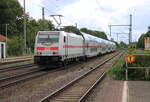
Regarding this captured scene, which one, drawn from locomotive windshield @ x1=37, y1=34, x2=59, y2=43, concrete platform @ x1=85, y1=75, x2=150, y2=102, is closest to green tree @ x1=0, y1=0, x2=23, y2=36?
locomotive windshield @ x1=37, y1=34, x2=59, y2=43

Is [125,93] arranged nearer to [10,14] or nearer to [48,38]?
[48,38]

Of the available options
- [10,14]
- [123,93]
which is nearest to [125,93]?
[123,93]

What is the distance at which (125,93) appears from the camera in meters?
12.0

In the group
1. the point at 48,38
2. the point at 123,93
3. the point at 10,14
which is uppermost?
the point at 10,14

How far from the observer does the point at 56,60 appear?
77.2 feet

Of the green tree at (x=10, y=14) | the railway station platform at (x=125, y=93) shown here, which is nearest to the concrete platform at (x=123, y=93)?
the railway station platform at (x=125, y=93)

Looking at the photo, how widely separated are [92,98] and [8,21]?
70498 mm

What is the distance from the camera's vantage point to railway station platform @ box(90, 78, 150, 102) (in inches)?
426

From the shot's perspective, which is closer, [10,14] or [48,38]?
[48,38]

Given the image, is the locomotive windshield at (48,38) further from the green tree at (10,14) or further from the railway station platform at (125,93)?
the green tree at (10,14)

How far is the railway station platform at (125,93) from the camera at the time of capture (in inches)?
426

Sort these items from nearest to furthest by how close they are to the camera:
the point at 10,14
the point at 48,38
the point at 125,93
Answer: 1. the point at 125,93
2. the point at 48,38
3. the point at 10,14

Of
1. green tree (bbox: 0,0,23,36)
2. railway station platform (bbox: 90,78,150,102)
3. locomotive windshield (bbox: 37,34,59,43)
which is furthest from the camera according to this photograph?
green tree (bbox: 0,0,23,36)

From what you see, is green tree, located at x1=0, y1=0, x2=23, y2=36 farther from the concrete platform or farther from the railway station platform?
the railway station platform
